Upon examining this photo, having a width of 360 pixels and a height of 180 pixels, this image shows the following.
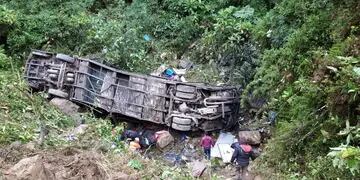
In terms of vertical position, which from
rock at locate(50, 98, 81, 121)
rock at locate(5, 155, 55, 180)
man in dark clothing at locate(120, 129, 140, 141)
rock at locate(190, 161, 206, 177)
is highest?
rock at locate(5, 155, 55, 180)

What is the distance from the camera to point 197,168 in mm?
7488

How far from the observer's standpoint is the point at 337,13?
5.94 metres

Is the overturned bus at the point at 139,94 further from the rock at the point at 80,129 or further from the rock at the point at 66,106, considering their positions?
the rock at the point at 80,129

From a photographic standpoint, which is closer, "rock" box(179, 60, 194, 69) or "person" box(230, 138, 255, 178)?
"person" box(230, 138, 255, 178)

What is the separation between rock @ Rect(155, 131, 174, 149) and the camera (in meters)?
8.46

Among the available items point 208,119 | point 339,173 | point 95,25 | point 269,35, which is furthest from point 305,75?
point 95,25

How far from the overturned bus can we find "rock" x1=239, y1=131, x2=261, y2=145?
0.55m

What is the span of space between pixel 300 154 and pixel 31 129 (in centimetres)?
364

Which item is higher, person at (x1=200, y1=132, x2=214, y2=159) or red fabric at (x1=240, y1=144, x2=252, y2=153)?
red fabric at (x1=240, y1=144, x2=252, y2=153)

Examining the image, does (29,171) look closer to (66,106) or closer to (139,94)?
(66,106)

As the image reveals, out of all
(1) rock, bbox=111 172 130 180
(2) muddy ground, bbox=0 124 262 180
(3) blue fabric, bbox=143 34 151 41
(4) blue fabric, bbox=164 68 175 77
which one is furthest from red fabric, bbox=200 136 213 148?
(3) blue fabric, bbox=143 34 151 41

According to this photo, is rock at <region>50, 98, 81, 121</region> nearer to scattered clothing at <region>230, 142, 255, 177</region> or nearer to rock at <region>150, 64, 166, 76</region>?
rock at <region>150, 64, 166, 76</region>

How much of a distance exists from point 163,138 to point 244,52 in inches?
106

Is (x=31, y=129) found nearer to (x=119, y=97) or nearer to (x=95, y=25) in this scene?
(x=119, y=97)
